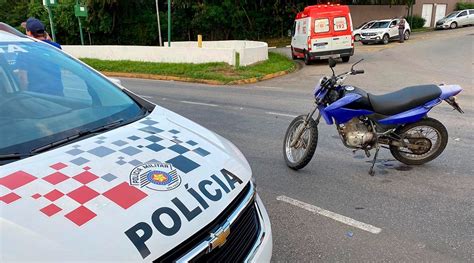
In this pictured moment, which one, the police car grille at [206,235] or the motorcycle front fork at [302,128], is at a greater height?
the police car grille at [206,235]

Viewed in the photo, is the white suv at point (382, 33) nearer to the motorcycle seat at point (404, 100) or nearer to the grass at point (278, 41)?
the grass at point (278, 41)

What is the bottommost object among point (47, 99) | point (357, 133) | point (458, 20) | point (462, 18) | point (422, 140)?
point (422, 140)

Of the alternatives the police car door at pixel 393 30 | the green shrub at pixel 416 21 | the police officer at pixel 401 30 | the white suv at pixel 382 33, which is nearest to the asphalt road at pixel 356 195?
the white suv at pixel 382 33

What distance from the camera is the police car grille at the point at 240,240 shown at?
189 centimetres

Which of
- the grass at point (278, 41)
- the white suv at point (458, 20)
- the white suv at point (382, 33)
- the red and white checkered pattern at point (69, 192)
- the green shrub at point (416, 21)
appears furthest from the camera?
the green shrub at point (416, 21)

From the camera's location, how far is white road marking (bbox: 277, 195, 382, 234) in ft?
11.6

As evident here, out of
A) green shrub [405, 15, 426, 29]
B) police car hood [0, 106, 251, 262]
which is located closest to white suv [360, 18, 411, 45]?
green shrub [405, 15, 426, 29]

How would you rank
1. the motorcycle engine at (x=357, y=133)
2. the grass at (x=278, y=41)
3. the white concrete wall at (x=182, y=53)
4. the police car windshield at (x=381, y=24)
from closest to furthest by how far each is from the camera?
the motorcycle engine at (x=357, y=133)
the white concrete wall at (x=182, y=53)
the police car windshield at (x=381, y=24)
the grass at (x=278, y=41)

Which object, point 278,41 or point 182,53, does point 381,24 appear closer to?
point 278,41

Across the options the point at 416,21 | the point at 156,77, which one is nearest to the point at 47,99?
the point at 156,77

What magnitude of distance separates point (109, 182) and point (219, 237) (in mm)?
580

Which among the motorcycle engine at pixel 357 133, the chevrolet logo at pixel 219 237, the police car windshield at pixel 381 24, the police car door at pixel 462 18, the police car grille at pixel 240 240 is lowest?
the motorcycle engine at pixel 357 133

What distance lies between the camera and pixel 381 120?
4602 mm

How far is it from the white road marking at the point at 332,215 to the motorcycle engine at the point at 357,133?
117cm
